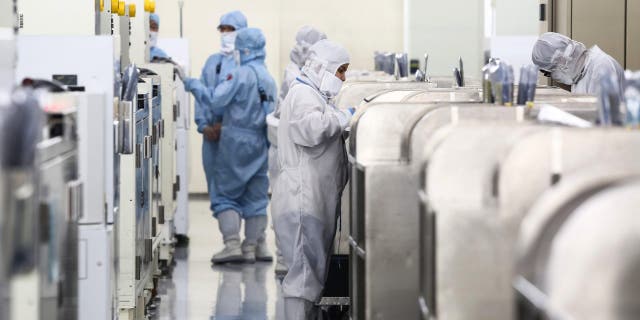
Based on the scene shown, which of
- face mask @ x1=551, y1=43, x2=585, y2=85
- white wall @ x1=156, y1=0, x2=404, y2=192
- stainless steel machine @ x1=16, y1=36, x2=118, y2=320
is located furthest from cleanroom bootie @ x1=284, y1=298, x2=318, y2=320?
white wall @ x1=156, y1=0, x2=404, y2=192

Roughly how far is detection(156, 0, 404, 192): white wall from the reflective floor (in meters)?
2.88

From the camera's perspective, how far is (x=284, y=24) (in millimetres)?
11039

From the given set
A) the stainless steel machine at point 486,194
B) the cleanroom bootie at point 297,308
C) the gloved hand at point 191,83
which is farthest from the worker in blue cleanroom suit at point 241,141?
the stainless steel machine at point 486,194

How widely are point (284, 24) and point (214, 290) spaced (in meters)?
4.73

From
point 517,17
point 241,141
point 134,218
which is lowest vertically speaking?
point 134,218

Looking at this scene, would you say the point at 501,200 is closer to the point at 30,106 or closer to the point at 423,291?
the point at 423,291

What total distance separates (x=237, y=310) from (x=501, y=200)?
415cm

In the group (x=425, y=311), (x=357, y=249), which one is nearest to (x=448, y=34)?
(x=357, y=249)

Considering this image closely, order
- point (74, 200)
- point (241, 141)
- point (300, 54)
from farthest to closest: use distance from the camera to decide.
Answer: point (300, 54)
point (241, 141)
point (74, 200)

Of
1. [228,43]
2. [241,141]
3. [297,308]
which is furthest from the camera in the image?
[228,43]

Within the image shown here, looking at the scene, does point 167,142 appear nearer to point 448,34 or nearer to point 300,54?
point 300,54

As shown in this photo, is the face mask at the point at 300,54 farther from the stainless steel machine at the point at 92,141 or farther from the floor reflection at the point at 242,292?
the stainless steel machine at the point at 92,141

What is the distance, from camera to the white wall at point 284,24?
10.9 m

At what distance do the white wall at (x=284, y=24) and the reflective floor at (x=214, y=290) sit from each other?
2.88 m
